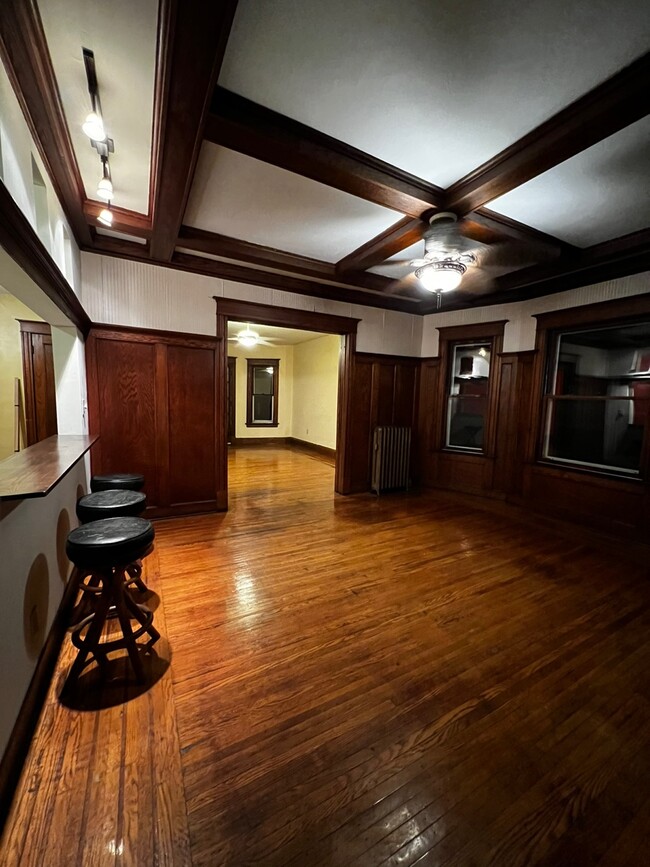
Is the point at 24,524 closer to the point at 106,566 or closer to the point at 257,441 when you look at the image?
the point at 106,566

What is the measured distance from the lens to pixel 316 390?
326 inches

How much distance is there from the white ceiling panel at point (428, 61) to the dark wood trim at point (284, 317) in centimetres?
243

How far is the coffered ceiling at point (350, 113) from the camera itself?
1.31 m

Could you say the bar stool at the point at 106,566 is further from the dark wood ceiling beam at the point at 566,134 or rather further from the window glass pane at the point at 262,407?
the window glass pane at the point at 262,407

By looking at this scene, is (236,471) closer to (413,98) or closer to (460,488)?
(460,488)

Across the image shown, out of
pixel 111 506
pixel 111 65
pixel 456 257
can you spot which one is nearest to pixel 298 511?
pixel 111 506

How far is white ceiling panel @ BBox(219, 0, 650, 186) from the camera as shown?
1295 mm

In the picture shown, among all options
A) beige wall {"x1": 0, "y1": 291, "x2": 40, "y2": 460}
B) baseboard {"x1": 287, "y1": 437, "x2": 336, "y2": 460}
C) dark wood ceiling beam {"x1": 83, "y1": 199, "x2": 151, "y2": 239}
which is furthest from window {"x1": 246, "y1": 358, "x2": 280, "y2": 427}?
dark wood ceiling beam {"x1": 83, "y1": 199, "x2": 151, "y2": 239}

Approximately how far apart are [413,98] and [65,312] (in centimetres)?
248

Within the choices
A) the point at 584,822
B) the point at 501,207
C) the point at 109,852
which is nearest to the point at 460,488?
the point at 501,207

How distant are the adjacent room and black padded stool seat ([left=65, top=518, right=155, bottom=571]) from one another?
0.05 feet

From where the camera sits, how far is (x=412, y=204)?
7.98 feet

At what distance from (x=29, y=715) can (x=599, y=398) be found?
4916 mm

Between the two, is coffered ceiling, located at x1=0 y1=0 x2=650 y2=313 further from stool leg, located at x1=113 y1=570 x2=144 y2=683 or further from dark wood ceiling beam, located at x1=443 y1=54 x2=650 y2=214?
stool leg, located at x1=113 y1=570 x2=144 y2=683
